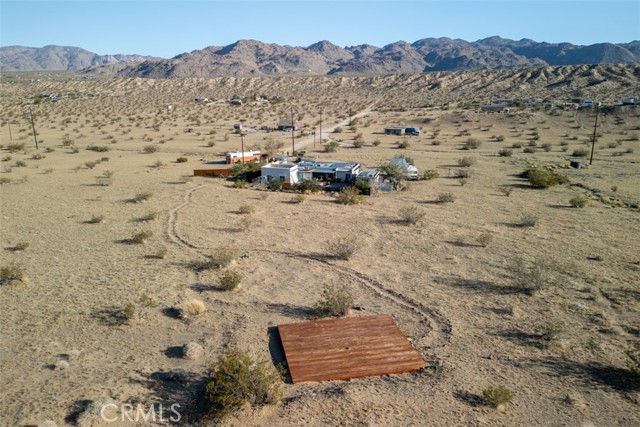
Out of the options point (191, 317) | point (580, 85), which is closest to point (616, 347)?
point (191, 317)

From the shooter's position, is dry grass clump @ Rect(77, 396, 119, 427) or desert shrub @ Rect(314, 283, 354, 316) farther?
desert shrub @ Rect(314, 283, 354, 316)

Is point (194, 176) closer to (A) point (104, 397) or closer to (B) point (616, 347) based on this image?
(A) point (104, 397)

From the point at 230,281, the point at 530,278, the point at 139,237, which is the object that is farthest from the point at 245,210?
Answer: the point at 530,278

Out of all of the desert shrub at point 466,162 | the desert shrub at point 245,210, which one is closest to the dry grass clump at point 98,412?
the desert shrub at point 245,210

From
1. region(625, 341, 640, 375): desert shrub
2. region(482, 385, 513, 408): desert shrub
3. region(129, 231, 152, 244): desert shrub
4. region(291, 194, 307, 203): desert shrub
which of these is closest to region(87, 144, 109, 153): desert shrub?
region(291, 194, 307, 203): desert shrub

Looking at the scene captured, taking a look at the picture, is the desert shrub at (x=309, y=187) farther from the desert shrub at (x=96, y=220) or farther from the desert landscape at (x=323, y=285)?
the desert shrub at (x=96, y=220)

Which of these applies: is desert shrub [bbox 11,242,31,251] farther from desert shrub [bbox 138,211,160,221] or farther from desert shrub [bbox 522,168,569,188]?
desert shrub [bbox 522,168,569,188]

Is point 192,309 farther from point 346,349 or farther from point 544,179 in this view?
point 544,179
